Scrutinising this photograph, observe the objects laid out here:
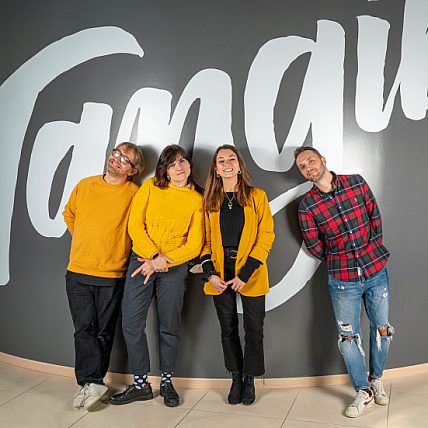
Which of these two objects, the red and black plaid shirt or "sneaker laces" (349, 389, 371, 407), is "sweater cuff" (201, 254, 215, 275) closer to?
the red and black plaid shirt

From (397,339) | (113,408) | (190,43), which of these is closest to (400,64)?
(190,43)

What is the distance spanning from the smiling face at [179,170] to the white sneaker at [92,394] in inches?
46.8

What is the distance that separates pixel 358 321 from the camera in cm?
289

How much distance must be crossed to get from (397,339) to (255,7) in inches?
82.7

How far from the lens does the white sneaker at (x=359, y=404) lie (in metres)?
2.74

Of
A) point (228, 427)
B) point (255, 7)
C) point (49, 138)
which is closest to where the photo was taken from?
point (228, 427)

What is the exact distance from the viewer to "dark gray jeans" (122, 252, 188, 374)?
2986 mm

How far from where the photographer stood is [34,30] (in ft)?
11.1

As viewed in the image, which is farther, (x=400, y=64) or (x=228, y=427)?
(x=400, y=64)

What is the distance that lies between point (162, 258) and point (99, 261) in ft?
1.17

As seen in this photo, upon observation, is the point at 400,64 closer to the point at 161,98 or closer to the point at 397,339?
the point at 161,98

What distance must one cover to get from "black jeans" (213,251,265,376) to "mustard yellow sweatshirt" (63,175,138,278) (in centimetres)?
59

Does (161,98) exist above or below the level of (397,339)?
above

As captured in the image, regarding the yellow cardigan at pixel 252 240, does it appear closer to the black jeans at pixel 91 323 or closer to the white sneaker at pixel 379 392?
the black jeans at pixel 91 323
